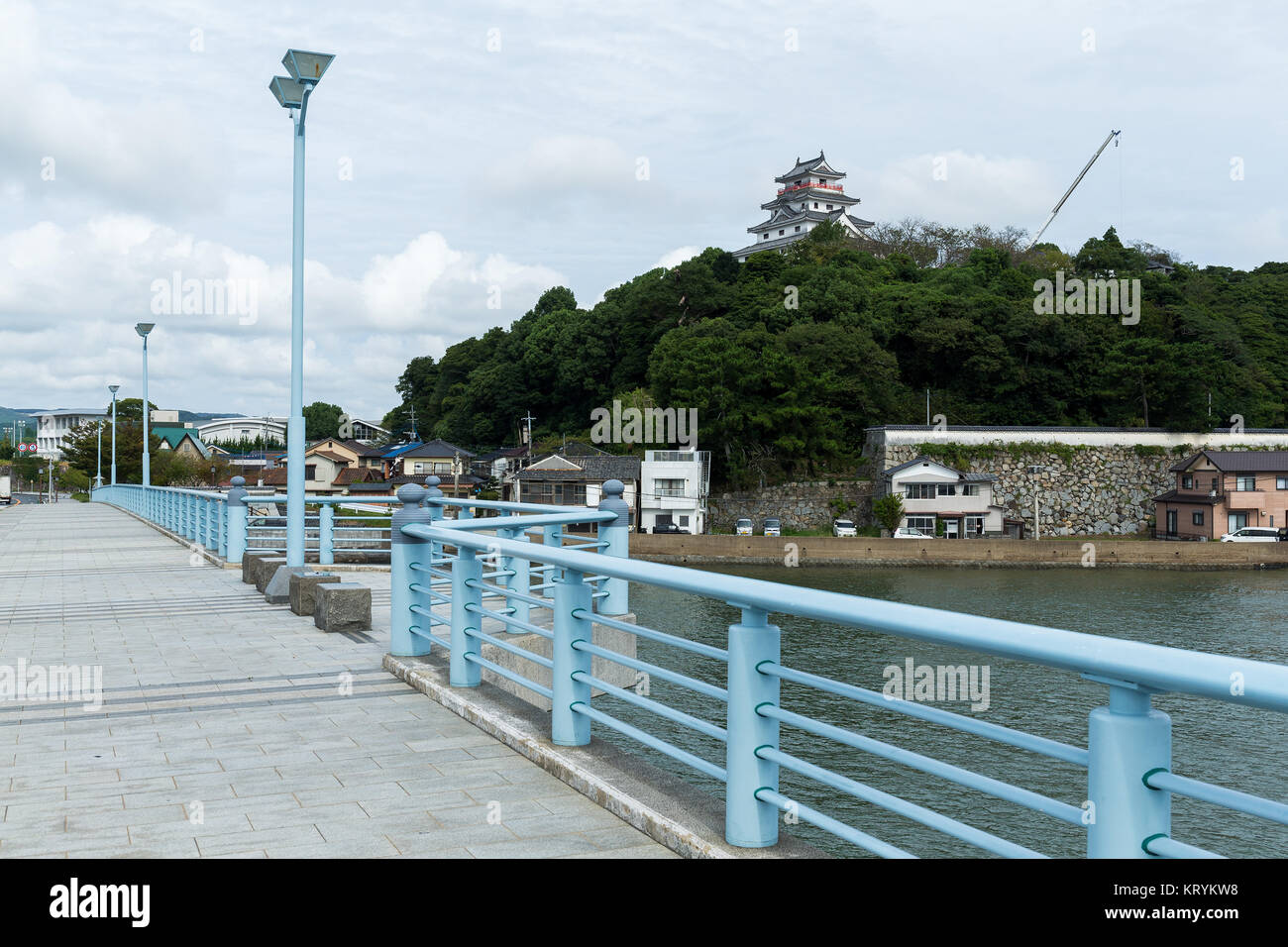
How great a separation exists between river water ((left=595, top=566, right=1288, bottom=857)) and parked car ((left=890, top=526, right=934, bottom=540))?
1257cm

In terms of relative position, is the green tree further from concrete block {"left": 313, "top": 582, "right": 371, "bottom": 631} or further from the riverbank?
concrete block {"left": 313, "top": 582, "right": 371, "bottom": 631}

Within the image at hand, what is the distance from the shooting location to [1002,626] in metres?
2.48

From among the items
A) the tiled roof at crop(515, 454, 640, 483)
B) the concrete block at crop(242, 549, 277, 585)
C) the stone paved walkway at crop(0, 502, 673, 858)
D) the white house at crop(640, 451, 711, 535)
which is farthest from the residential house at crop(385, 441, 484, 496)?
the stone paved walkway at crop(0, 502, 673, 858)

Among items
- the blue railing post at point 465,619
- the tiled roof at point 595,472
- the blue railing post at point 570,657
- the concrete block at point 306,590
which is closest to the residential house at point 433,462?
the tiled roof at point 595,472

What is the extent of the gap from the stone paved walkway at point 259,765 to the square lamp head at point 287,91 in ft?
18.8

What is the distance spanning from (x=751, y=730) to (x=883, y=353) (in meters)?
60.0

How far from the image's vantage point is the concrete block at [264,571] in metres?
11.9

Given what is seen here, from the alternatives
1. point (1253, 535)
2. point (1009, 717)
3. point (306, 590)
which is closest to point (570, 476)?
point (1253, 535)

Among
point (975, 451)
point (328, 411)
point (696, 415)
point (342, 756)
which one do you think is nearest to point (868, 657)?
point (342, 756)

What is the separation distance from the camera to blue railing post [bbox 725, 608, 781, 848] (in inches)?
131

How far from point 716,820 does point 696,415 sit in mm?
55578

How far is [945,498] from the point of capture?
2377 inches

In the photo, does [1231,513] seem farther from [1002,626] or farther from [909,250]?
[1002,626]
